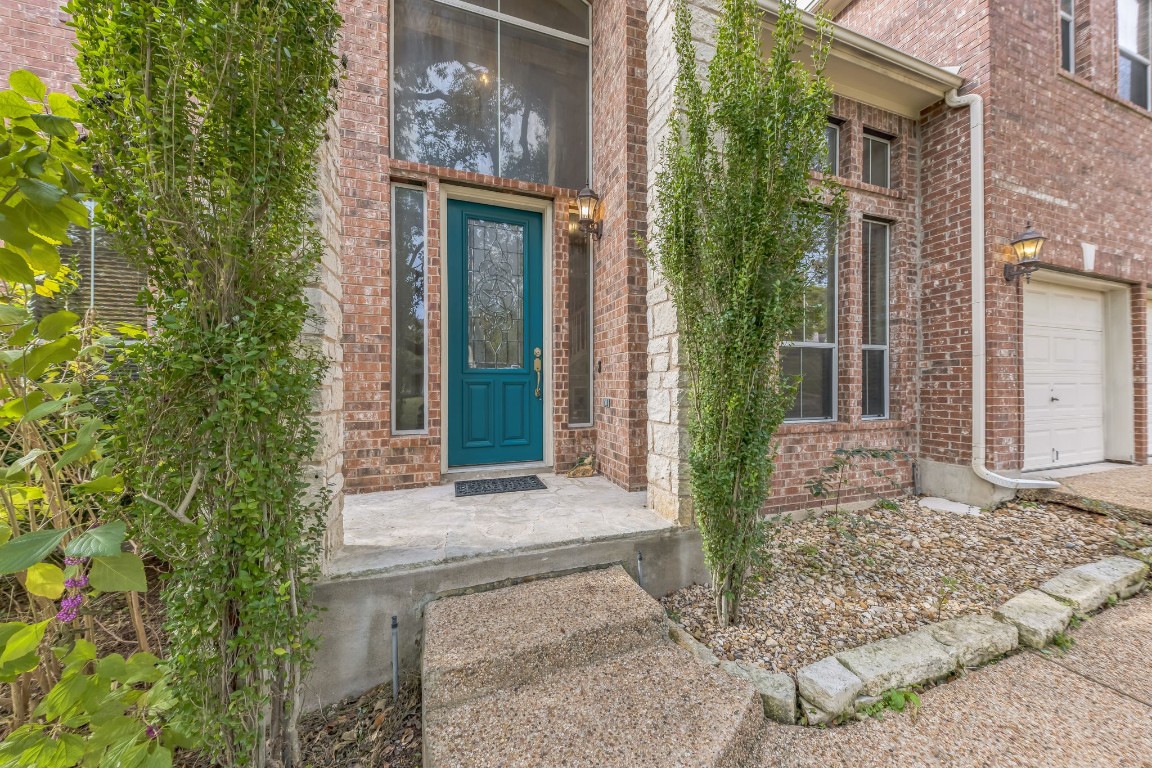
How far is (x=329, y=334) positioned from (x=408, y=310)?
57.3 inches

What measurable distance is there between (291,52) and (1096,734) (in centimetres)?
362

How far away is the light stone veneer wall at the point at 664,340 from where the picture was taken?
231 centimetres

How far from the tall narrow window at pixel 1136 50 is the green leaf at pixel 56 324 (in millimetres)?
8563

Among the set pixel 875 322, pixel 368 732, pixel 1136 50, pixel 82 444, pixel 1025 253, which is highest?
pixel 1136 50

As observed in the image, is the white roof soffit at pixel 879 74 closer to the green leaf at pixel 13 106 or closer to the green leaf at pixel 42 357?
the green leaf at pixel 13 106

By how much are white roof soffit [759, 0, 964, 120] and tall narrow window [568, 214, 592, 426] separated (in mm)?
2216

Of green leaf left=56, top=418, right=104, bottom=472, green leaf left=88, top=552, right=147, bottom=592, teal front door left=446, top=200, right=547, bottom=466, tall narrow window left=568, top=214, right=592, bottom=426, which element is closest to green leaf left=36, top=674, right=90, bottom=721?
green leaf left=88, top=552, right=147, bottom=592

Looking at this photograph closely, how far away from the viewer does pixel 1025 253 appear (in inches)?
138

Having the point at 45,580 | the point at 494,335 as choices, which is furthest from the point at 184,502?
the point at 494,335

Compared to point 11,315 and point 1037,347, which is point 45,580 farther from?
point 1037,347

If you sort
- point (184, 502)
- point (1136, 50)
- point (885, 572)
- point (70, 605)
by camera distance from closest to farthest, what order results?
point (184, 502), point (70, 605), point (885, 572), point (1136, 50)

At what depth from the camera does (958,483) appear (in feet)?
12.0

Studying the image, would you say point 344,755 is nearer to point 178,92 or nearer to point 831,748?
point 831,748

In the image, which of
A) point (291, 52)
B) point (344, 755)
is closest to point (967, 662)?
point (344, 755)
